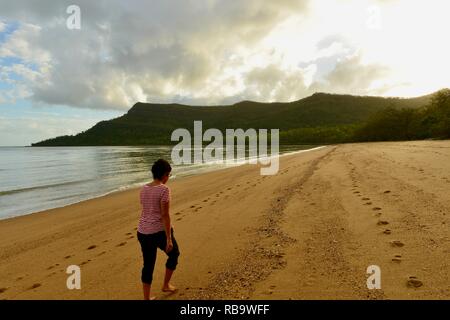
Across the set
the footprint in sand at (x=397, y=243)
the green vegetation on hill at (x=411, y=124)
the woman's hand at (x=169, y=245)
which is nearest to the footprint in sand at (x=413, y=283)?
the footprint in sand at (x=397, y=243)

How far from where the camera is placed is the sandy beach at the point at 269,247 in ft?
20.3

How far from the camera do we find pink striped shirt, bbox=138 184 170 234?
5895 mm

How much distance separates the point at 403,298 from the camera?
5.39 metres

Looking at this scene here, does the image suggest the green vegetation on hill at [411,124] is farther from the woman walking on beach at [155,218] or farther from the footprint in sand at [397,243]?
the woman walking on beach at [155,218]

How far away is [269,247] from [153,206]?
3303mm

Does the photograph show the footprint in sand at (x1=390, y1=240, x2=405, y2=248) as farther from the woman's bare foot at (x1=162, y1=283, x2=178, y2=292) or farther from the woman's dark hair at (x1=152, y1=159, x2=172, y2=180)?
the woman's dark hair at (x1=152, y1=159, x2=172, y2=180)

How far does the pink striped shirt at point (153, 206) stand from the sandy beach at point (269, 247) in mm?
1266

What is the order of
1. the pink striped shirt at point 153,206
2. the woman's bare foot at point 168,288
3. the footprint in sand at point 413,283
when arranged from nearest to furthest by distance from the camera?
the footprint in sand at point 413,283 < the pink striped shirt at point 153,206 < the woman's bare foot at point 168,288

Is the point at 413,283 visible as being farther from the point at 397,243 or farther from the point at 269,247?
the point at 269,247

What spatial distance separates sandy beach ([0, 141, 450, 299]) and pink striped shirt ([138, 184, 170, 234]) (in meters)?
1.27

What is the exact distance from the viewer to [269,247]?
26.9ft

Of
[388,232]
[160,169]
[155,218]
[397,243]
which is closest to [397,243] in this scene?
[397,243]

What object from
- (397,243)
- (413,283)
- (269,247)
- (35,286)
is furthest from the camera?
(269,247)
